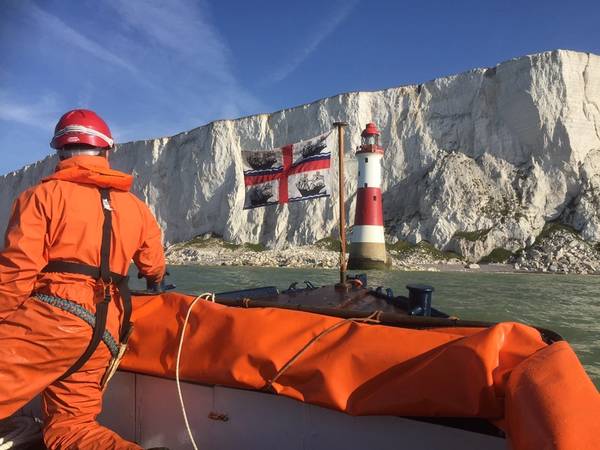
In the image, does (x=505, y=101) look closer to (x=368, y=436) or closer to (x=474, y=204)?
(x=474, y=204)

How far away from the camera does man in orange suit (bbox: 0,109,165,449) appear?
239cm

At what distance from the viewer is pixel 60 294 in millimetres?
2520

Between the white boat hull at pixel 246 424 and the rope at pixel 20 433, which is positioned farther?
the rope at pixel 20 433

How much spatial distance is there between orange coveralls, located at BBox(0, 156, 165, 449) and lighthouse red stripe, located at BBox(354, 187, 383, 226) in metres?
28.6

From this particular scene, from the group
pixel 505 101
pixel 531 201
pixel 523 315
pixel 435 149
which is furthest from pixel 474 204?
pixel 523 315

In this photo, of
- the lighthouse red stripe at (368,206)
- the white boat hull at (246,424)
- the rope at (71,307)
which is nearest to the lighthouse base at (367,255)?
the lighthouse red stripe at (368,206)

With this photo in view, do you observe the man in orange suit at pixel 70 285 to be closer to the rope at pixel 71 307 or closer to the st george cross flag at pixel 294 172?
the rope at pixel 71 307

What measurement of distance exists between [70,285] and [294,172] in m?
6.46

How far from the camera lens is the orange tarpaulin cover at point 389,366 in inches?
68.4

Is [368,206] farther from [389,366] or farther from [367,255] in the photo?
[389,366]

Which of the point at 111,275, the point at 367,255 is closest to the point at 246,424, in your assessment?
the point at 111,275

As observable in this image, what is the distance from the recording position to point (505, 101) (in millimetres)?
45219

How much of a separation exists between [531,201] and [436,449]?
4536 cm

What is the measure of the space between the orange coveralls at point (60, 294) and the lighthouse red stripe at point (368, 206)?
93.9 feet
